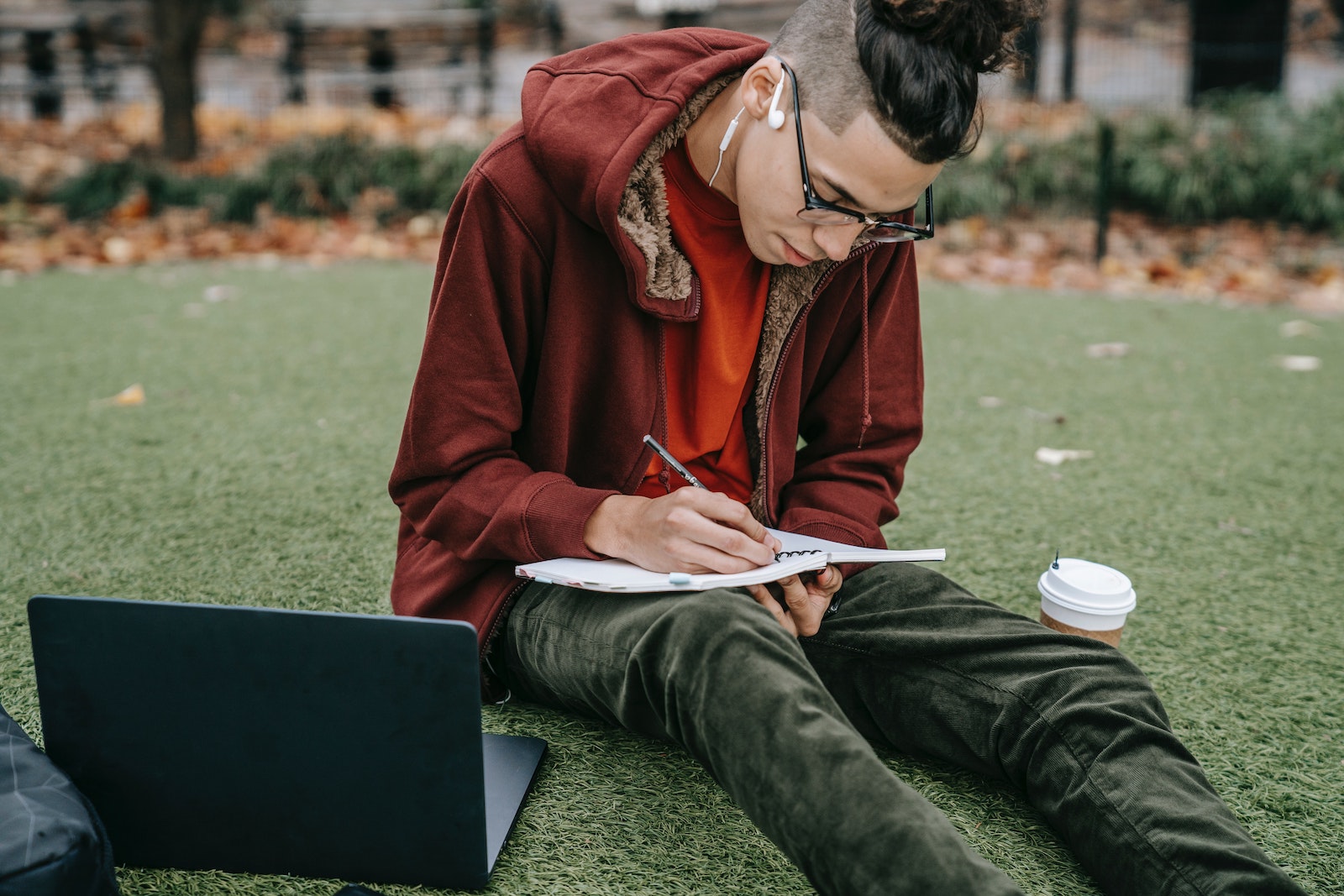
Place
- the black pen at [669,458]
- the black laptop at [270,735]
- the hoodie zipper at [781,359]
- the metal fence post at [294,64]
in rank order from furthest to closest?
the metal fence post at [294,64]
the hoodie zipper at [781,359]
the black pen at [669,458]
the black laptop at [270,735]

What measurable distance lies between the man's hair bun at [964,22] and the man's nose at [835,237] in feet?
0.79

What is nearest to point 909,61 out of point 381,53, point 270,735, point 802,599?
point 802,599

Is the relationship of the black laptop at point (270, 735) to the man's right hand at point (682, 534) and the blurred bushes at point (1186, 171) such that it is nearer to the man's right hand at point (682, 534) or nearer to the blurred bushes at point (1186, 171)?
the man's right hand at point (682, 534)

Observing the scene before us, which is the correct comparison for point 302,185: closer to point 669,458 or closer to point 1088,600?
point 669,458

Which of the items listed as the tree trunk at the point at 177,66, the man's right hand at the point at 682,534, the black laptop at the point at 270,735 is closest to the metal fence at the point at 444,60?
the tree trunk at the point at 177,66

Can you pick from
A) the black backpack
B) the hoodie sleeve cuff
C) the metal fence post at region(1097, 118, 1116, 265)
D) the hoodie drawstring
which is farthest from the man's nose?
the metal fence post at region(1097, 118, 1116, 265)

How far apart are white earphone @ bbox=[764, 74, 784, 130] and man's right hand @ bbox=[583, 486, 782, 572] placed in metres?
0.47

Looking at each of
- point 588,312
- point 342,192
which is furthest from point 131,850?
point 342,192

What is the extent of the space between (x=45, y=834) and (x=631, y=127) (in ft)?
3.39

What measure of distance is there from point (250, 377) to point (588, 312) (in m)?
2.22

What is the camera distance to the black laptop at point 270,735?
1125 mm

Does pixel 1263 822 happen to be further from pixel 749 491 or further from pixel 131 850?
pixel 131 850

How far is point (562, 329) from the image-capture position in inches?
57.4

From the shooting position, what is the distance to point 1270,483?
2.65m
